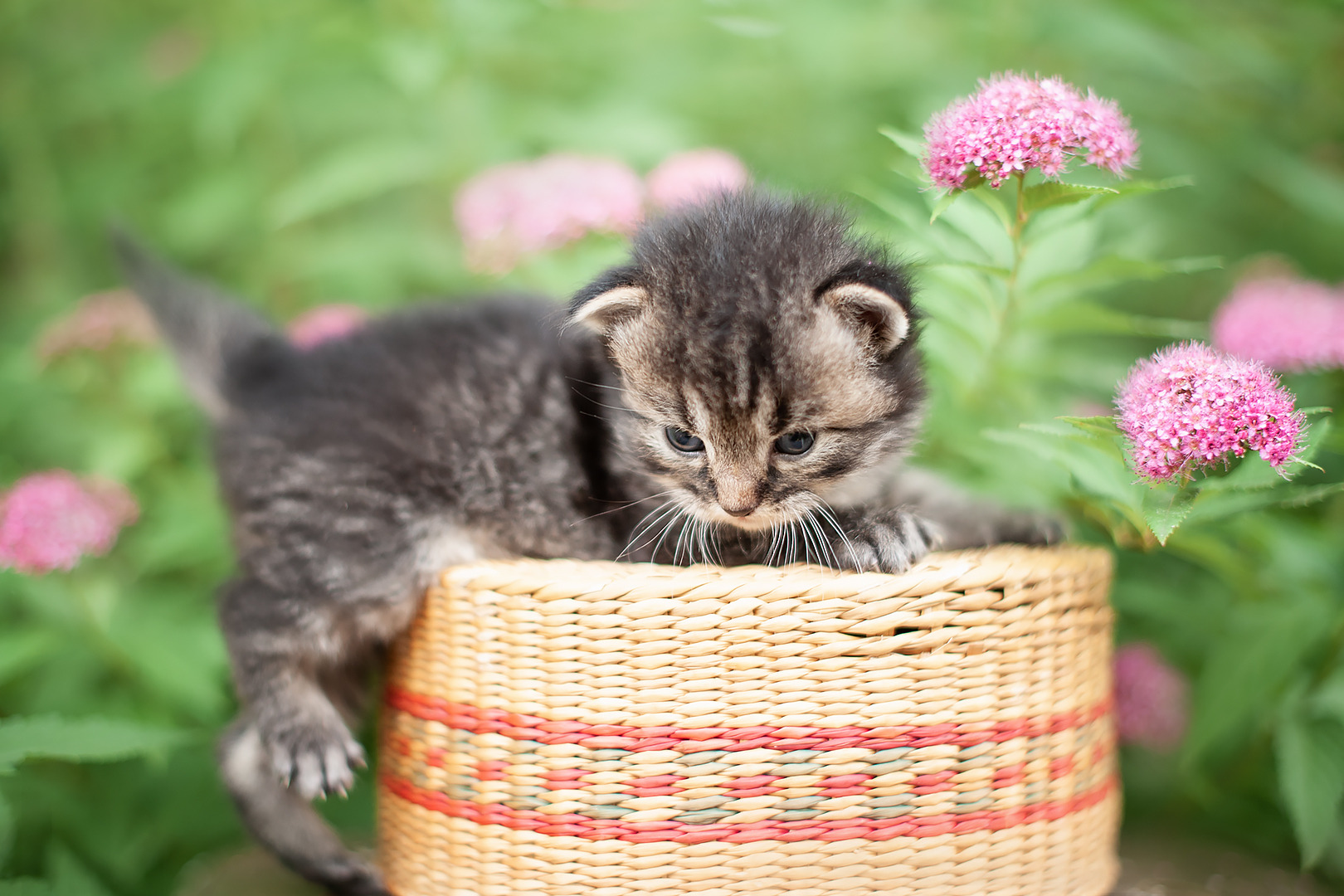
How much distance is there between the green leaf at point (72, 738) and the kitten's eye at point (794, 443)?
102 centimetres

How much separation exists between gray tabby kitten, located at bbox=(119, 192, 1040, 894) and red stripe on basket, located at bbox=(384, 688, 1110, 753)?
0.83 feet

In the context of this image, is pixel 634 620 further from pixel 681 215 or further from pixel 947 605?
pixel 681 215

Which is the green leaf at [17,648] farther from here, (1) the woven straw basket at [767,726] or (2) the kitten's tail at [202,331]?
(1) the woven straw basket at [767,726]

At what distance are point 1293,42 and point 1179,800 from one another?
202 cm

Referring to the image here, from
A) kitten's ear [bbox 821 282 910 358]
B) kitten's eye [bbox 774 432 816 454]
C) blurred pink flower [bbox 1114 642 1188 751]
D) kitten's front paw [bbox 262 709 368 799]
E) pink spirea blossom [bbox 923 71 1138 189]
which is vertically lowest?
blurred pink flower [bbox 1114 642 1188 751]

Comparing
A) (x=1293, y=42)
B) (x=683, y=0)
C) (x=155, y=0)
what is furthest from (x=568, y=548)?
(x=155, y=0)

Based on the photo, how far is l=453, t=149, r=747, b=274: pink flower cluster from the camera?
209 cm

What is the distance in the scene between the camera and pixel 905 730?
1.38 metres

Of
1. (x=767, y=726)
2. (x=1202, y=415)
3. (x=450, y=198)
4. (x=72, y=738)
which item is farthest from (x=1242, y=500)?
(x=450, y=198)

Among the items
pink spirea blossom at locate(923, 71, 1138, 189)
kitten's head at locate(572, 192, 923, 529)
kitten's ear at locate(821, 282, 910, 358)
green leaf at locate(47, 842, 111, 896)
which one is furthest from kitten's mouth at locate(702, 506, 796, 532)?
green leaf at locate(47, 842, 111, 896)

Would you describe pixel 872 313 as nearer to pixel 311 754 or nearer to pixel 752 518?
pixel 752 518

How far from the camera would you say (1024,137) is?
4.25 ft

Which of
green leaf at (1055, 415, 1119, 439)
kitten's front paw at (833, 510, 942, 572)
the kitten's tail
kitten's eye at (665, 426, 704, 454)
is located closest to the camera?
green leaf at (1055, 415, 1119, 439)

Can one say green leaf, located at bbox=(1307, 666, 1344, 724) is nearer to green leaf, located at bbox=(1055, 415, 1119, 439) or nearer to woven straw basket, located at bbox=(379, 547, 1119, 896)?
woven straw basket, located at bbox=(379, 547, 1119, 896)
